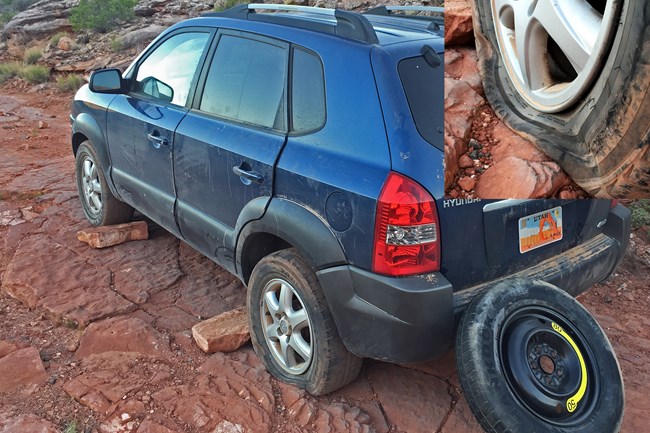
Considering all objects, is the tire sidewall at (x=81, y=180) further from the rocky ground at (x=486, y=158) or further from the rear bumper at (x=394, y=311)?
the rocky ground at (x=486, y=158)

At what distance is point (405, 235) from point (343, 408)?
997mm

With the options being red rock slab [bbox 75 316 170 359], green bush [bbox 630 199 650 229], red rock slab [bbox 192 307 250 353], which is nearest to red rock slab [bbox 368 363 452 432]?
red rock slab [bbox 192 307 250 353]

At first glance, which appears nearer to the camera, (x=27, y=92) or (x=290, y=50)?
(x=290, y=50)

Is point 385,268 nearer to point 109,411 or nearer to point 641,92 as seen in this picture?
point 641,92

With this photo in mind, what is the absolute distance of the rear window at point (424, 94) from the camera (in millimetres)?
2389

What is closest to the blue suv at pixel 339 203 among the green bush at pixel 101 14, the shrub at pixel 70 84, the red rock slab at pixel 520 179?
the red rock slab at pixel 520 179

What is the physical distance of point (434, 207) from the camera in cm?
235

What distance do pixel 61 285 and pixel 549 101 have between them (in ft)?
11.1

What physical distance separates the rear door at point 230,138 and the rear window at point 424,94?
67 cm

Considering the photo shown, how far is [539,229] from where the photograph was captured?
9.01ft

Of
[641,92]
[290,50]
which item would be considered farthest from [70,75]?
[641,92]

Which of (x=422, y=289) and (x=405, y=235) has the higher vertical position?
(x=405, y=235)

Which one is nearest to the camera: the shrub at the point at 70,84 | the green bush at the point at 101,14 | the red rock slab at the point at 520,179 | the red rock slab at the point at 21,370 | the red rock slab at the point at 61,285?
the red rock slab at the point at 520,179

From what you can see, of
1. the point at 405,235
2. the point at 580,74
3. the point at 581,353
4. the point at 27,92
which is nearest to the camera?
the point at 580,74
